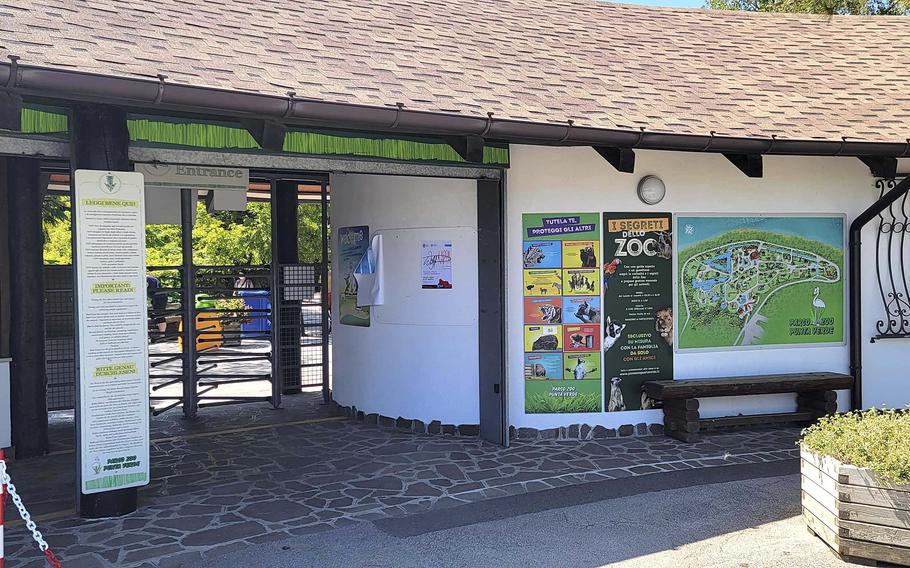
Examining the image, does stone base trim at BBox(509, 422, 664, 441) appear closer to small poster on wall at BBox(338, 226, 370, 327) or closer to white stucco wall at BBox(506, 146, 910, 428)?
white stucco wall at BBox(506, 146, 910, 428)

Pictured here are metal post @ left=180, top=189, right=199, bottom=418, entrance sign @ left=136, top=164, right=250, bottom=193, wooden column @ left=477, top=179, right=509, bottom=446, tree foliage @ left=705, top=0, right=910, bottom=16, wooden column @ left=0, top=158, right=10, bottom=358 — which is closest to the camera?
entrance sign @ left=136, top=164, right=250, bottom=193

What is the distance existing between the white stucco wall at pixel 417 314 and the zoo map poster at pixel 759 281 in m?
2.35

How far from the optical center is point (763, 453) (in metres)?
7.54

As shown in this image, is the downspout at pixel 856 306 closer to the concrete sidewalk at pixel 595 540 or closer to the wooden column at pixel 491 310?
the concrete sidewalk at pixel 595 540

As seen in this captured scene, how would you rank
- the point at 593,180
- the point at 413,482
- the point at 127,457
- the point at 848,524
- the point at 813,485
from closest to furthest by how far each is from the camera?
the point at 848,524 < the point at 813,485 < the point at 127,457 < the point at 413,482 < the point at 593,180

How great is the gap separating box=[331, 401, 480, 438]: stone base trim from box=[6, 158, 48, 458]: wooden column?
3409 millimetres

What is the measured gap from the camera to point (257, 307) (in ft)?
37.7

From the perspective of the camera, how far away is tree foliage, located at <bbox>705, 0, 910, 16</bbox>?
13852 mm

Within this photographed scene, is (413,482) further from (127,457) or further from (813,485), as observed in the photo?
(813,485)

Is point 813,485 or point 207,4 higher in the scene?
point 207,4

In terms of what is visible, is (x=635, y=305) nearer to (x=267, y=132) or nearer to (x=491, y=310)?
(x=491, y=310)

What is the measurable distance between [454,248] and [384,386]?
6.27ft

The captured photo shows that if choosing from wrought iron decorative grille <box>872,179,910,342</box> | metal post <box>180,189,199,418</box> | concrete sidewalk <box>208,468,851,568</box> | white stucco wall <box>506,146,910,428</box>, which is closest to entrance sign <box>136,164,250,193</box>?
metal post <box>180,189,199,418</box>

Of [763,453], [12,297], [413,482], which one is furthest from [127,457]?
[763,453]
